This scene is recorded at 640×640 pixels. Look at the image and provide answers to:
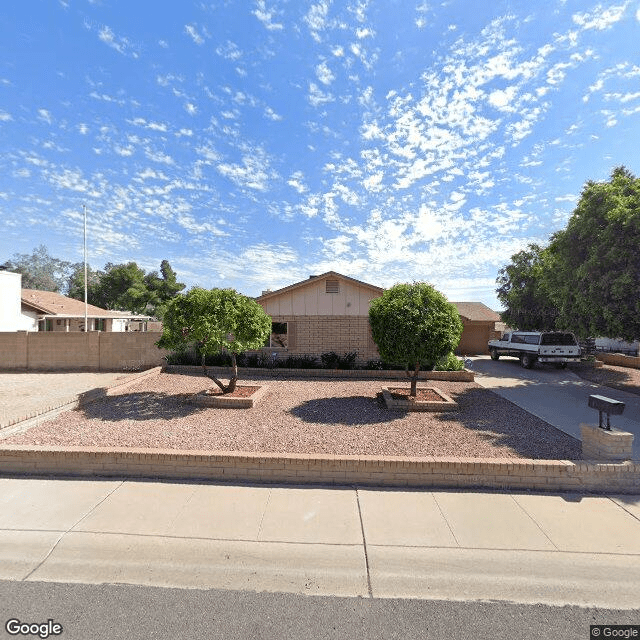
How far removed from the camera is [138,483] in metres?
4.93

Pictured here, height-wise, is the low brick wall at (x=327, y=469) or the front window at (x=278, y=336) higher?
the front window at (x=278, y=336)

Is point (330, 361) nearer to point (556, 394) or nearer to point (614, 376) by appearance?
point (556, 394)

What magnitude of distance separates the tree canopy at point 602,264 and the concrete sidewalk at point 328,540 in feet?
26.4

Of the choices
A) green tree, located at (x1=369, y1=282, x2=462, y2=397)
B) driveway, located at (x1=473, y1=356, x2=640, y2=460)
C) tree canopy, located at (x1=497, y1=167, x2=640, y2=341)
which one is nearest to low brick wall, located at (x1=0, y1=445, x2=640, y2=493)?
driveway, located at (x1=473, y1=356, x2=640, y2=460)

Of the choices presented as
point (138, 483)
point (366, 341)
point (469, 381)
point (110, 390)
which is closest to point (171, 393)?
point (110, 390)

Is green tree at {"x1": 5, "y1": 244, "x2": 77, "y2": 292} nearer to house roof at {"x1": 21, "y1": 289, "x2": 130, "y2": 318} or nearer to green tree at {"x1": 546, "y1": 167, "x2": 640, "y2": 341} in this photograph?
house roof at {"x1": 21, "y1": 289, "x2": 130, "y2": 318}

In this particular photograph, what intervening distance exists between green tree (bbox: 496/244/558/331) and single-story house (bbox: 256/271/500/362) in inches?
417

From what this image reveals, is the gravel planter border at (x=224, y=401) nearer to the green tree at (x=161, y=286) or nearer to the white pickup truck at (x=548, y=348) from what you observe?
the white pickup truck at (x=548, y=348)

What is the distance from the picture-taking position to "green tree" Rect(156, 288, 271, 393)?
830cm

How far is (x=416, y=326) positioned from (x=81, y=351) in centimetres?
1401

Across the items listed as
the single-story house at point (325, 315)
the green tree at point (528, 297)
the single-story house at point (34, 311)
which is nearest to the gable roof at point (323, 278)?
the single-story house at point (325, 315)

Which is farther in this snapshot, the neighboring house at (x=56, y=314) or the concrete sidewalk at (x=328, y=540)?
the neighboring house at (x=56, y=314)

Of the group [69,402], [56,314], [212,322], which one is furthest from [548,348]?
[56,314]

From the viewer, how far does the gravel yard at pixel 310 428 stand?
19.3 ft
